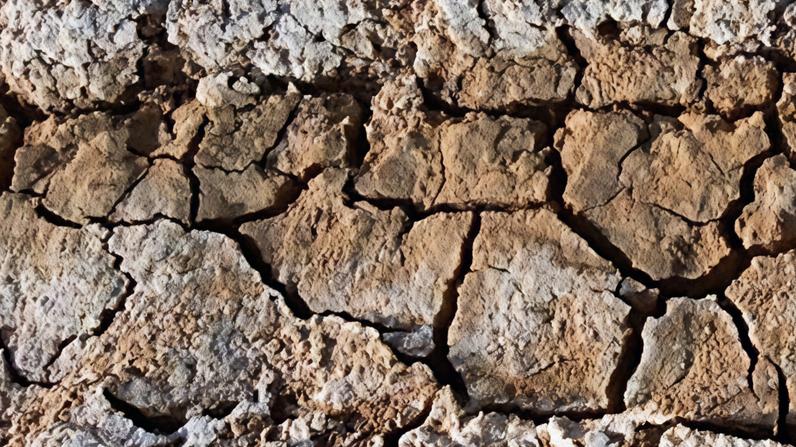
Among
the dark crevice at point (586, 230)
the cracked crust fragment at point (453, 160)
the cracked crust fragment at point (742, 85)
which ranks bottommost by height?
the dark crevice at point (586, 230)

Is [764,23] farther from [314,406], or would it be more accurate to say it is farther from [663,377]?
[314,406]

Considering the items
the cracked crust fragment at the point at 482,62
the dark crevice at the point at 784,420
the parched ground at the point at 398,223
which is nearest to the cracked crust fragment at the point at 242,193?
the parched ground at the point at 398,223

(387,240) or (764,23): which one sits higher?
(764,23)

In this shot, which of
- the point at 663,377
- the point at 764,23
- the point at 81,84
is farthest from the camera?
the point at 81,84

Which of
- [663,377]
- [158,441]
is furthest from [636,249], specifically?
[158,441]

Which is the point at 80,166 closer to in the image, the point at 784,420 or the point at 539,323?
the point at 539,323

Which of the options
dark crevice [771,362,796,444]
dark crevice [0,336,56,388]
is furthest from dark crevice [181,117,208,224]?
dark crevice [771,362,796,444]

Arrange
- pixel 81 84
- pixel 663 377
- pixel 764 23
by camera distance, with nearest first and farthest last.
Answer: pixel 663 377 < pixel 764 23 < pixel 81 84

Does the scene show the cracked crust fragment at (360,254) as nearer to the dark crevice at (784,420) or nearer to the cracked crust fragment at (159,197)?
the cracked crust fragment at (159,197)
